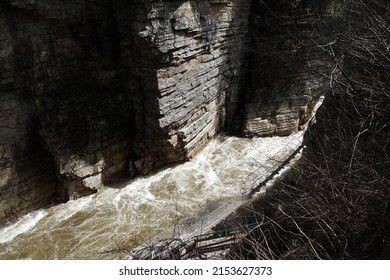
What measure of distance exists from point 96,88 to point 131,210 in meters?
3.55

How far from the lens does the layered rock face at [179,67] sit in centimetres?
878

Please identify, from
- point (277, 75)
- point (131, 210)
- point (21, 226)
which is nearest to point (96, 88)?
point (131, 210)

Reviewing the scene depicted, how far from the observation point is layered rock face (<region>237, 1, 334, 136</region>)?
1209cm

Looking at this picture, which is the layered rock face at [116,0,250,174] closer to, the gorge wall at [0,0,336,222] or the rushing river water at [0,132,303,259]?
the gorge wall at [0,0,336,222]

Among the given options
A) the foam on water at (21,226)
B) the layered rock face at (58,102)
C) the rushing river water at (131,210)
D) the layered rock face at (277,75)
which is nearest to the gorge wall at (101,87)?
the layered rock face at (58,102)

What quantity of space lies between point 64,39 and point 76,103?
5.46 ft

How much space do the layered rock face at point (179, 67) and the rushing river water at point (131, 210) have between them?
0.80 m

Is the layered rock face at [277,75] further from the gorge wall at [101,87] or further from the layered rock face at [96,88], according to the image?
the layered rock face at [96,88]

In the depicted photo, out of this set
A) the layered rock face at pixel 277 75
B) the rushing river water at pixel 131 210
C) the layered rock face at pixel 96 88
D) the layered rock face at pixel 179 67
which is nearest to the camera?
the rushing river water at pixel 131 210

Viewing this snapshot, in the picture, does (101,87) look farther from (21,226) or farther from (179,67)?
(21,226)

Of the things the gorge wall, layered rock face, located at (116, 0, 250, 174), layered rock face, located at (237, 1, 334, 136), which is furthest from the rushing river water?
layered rock face, located at (237, 1, 334, 136)
